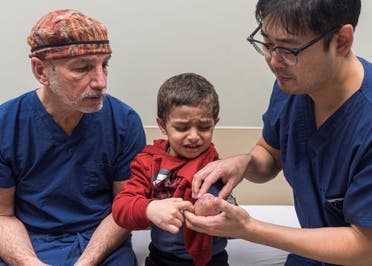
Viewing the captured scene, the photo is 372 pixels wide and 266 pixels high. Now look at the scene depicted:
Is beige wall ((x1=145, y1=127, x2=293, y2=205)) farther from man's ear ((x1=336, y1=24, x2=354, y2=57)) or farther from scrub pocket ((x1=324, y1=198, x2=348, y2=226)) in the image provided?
man's ear ((x1=336, y1=24, x2=354, y2=57))

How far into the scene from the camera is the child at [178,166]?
1.25 metres

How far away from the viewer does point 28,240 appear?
1.45m

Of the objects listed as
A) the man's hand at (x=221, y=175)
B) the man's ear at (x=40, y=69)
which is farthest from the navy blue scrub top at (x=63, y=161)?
the man's hand at (x=221, y=175)

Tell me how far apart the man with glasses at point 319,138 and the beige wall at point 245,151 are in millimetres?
631

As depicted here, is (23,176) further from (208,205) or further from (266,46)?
(266,46)

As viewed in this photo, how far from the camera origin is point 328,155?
3.88 ft

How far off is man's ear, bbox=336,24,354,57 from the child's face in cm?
41

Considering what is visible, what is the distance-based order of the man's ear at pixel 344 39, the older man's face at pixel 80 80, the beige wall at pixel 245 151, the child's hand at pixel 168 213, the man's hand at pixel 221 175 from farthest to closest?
the beige wall at pixel 245 151 → the older man's face at pixel 80 80 → the man's hand at pixel 221 175 → the child's hand at pixel 168 213 → the man's ear at pixel 344 39

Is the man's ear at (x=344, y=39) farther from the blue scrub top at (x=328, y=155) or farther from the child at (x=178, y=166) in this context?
the child at (x=178, y=166)

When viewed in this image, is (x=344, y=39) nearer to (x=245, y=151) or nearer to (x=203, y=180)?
(x=203, y=180)

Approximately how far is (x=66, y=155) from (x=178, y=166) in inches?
16.5

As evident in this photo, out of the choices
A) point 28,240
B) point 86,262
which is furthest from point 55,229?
point 86,262

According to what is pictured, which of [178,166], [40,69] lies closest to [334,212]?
[178,166]

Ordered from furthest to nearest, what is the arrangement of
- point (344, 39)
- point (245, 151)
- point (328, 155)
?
1. point (245, 151)
2. point (328, 155)
3. point (344, 39)
